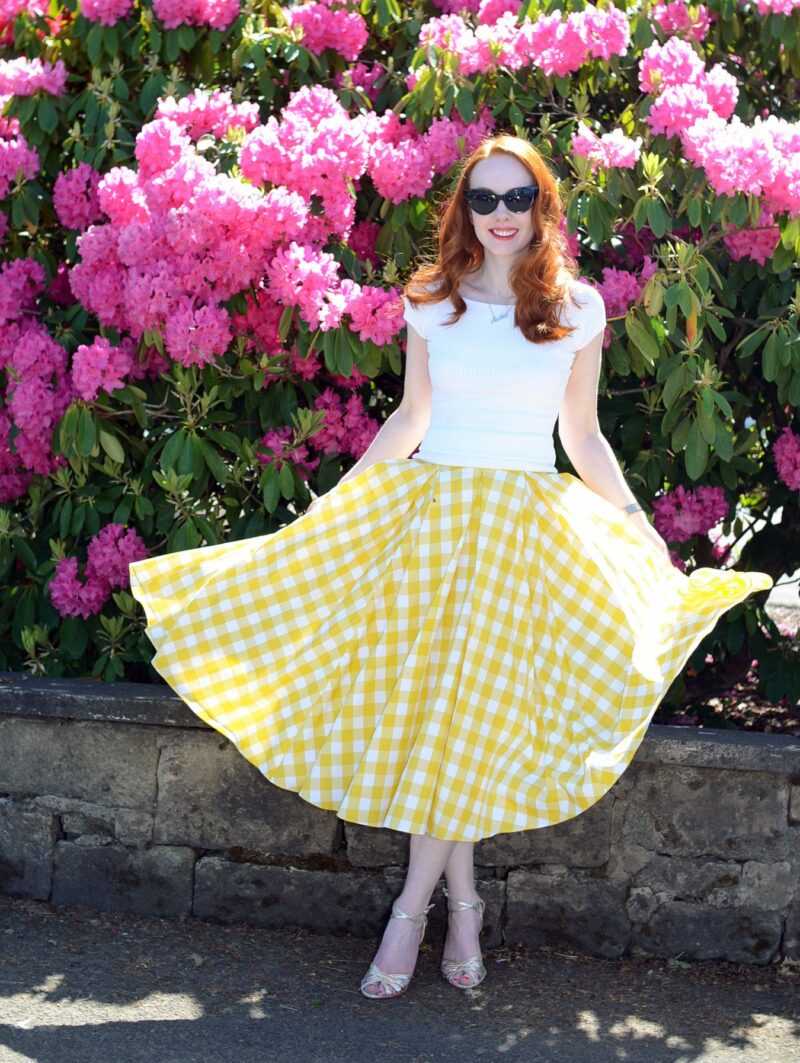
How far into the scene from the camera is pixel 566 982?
3.23 meters

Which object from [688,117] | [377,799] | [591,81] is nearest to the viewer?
[377,799]

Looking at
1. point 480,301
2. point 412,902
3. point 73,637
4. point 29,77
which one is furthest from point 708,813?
point 29,77

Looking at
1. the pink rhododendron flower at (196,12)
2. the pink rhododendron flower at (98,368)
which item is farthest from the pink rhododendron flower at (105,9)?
the pink rhododendron flower at (98,368)

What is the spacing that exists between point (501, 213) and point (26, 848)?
185 cm

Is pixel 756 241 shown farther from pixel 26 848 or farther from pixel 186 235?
pixel 26 848

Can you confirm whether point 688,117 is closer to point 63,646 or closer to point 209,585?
point 209,585

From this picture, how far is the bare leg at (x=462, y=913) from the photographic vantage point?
319 cm

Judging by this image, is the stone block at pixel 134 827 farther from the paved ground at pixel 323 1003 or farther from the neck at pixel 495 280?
the neck at pixel 495 280

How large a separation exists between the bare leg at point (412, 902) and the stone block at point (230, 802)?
33 cm

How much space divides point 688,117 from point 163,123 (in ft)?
4.14

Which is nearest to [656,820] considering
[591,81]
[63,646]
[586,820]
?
[586,820]

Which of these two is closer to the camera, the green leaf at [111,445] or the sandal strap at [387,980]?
the sandal strap at [387,980]

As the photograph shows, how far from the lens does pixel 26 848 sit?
3.54m

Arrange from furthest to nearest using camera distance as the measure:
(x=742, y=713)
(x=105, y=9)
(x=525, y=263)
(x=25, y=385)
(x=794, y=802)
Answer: (x=742, y=713) → (x=105, y=9) → (x=25, y=385) → (x=794, y=802) → (x=525, y=263)
